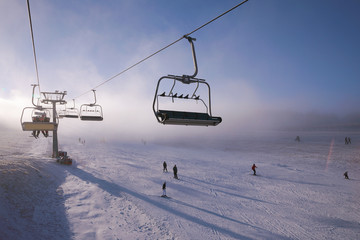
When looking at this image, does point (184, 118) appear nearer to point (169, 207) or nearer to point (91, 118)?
point (169, 207)

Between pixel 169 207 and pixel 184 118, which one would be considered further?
pixel 169 207

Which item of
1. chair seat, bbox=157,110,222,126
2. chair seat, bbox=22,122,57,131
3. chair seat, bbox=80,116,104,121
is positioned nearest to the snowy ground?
chair seat, bbox=22,122,57,131

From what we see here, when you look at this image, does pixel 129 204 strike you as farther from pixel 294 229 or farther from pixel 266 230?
pixel 294 229

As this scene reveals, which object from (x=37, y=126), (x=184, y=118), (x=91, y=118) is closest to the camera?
(x=184, y=118)

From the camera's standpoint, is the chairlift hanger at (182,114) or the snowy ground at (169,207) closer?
the chairlift hanger at (182,114)

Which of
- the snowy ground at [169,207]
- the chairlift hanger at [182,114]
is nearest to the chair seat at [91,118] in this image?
the snowy ground at [169,207]

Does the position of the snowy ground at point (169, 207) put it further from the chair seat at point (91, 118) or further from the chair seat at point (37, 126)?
the chair seat at point (91, 118)

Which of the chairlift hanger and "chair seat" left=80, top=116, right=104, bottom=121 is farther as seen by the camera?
"chair seat" left=80, top=116, right=104, bottom=121

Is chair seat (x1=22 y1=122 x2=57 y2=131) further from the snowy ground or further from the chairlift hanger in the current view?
the chairlift hanger

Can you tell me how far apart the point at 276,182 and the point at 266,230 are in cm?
896

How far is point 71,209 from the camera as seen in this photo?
9.03m

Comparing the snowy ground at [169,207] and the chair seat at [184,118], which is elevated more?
the chair seat at [184,118]

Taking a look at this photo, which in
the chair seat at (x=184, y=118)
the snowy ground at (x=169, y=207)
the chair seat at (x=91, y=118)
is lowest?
the snowy ground at (x=169, y=207)

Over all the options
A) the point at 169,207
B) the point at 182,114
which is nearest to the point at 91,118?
the point at 169,207
